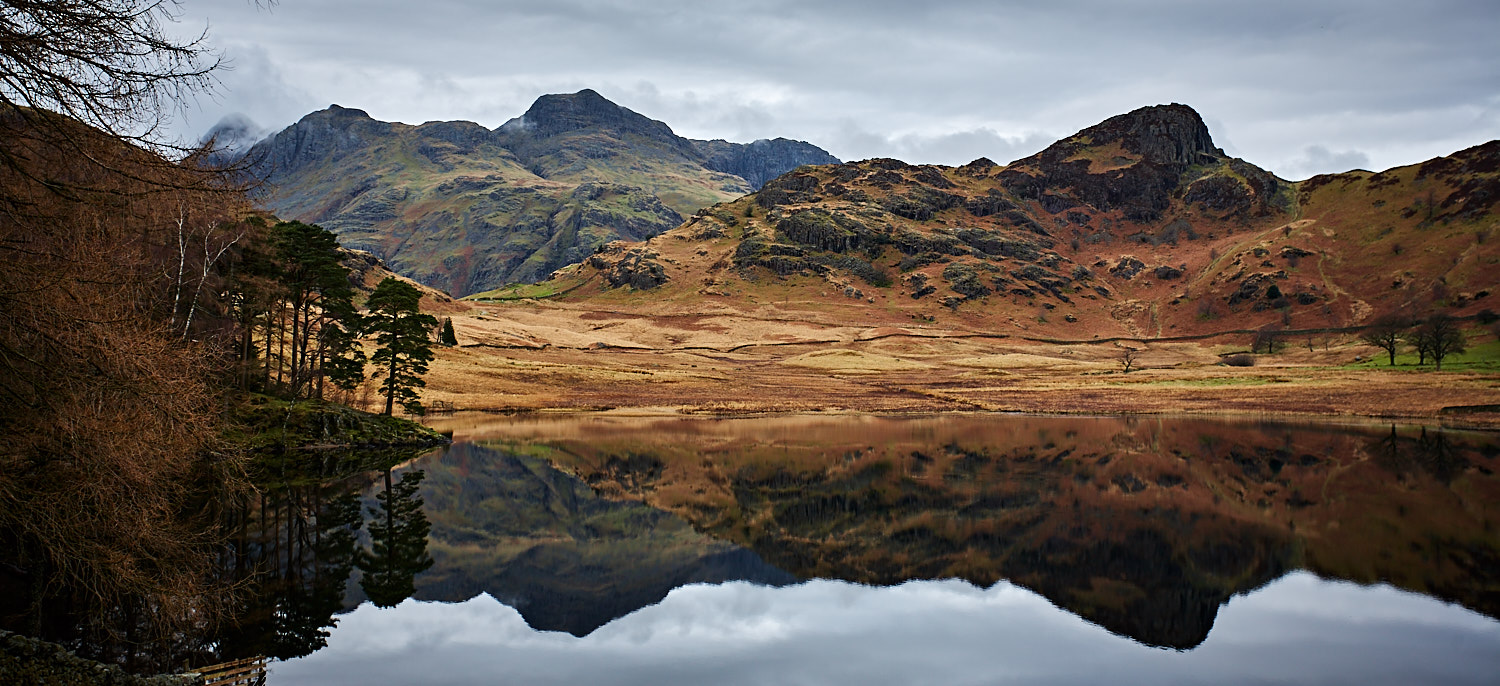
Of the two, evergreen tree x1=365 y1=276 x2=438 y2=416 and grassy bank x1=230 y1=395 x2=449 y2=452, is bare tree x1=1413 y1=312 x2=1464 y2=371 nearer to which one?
evergreen tree x1=365 y1=276 x2=438 y2=416

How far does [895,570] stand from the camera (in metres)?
26.5

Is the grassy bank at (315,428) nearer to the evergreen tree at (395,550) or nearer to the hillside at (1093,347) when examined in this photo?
the evergreen tree at (395,550)

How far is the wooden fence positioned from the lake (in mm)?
642

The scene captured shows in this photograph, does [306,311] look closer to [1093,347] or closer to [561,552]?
[561,552]

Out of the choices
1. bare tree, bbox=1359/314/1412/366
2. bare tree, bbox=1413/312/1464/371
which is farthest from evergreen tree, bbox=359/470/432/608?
bare tree, bbox=1359/314/1412/366

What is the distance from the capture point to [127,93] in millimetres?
9750

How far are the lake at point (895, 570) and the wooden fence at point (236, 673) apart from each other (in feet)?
2.11

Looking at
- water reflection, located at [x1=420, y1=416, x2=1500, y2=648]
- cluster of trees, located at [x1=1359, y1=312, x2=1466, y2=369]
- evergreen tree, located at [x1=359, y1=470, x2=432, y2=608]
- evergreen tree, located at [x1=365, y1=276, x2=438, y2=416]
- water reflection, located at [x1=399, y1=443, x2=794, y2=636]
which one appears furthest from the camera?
cluster of trees, located at [x1=1359, y1=312, x2=1466, y2=369]

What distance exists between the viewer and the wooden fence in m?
14.9

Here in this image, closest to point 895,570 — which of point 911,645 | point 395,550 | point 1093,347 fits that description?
point 911,645

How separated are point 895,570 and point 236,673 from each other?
18056 mm

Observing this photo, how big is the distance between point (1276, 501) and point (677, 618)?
1100 inches

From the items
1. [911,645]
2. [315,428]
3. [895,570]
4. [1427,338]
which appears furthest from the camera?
[1427,338]

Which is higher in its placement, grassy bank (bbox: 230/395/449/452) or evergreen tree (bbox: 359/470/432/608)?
grassy bank (bbox: 230/395/449/452)
